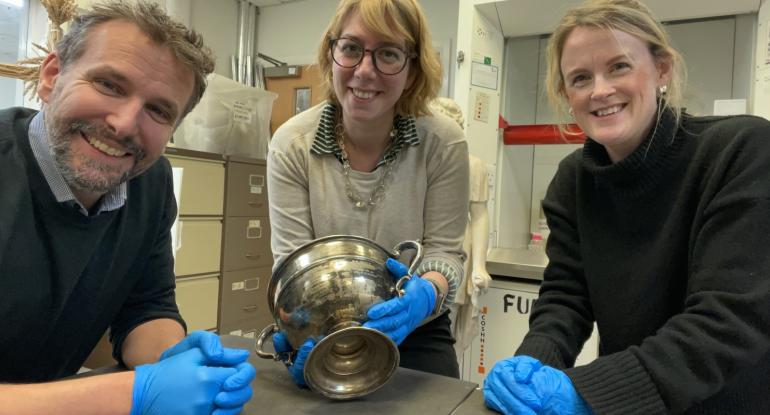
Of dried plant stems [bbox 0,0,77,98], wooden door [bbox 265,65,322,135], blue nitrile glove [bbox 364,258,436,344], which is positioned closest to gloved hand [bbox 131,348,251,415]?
blue nitrile glove [bbox 364,258,436,344]

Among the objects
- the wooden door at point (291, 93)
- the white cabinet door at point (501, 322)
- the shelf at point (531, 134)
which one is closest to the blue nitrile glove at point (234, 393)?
the white cabinet door at point (501, 322)

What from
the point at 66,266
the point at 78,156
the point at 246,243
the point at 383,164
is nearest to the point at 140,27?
the point at 78,156

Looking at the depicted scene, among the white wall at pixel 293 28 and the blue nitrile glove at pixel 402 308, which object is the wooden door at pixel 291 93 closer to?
the white wall at pixel 293 28

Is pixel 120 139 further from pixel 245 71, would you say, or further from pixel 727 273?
pixel 245 71

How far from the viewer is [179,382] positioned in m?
0.73

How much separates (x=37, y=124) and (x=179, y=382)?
54cm

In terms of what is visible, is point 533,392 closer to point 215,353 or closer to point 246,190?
point 215,353

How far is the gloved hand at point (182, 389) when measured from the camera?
72cm

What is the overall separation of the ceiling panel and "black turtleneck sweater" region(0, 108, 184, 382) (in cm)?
193

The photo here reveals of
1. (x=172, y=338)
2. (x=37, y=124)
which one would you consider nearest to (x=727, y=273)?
(x=172, y=338)

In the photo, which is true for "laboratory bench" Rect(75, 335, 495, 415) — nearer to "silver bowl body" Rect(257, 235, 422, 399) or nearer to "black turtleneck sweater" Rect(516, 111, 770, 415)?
"silver bowl body" Rect(257, 235, 422, 399)

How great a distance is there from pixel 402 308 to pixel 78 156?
618mm

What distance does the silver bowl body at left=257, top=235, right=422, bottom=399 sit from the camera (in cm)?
79

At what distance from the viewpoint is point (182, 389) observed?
2.38 ft
